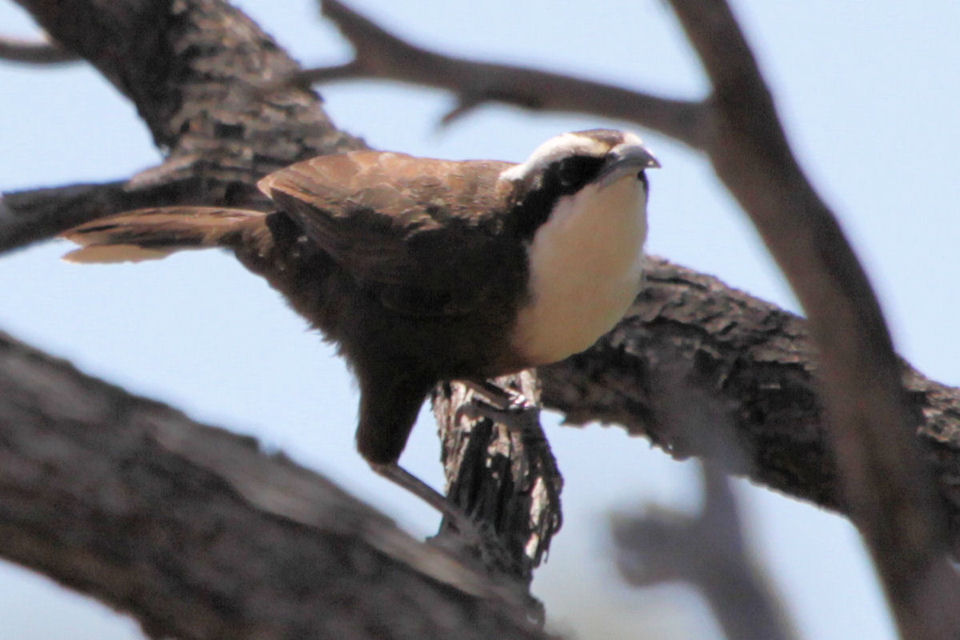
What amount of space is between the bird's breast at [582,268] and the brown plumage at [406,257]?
55 millimetres

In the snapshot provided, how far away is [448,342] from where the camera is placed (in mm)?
4363

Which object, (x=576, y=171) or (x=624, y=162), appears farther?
(x=576, y=171)

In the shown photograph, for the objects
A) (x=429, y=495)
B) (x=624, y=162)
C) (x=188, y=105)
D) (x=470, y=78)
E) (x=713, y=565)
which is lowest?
(x=429, y=495)

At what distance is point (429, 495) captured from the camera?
4480 mm

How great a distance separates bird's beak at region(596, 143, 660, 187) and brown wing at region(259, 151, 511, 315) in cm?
49

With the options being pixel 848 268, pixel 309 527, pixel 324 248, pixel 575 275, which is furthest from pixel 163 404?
pixel 324 248

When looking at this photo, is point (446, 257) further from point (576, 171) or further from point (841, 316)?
point (841, 316)

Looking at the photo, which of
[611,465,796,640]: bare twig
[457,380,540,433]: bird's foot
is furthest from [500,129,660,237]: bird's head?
[611,465,796,640]: bare twig

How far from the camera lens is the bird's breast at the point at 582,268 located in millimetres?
4090

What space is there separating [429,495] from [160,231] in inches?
66.0

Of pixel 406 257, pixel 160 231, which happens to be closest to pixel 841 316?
pixel 406 257

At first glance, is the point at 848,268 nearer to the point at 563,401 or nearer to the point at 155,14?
the point at 563,401

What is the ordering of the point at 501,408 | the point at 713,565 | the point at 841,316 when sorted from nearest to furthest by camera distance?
the point at 713,565 < the point at 841,316 < the point at 501,408

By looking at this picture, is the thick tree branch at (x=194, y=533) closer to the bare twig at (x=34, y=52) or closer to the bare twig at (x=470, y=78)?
the bare twig at (x=470, y=78)
